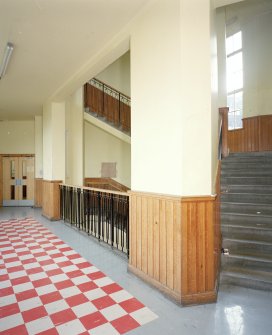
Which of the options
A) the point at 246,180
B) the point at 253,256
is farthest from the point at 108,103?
the point at 253,256

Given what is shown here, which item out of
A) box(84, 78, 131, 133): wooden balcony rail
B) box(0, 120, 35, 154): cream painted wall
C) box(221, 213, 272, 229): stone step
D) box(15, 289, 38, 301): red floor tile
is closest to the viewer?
box(15, 289, 38, 301): red floor tile

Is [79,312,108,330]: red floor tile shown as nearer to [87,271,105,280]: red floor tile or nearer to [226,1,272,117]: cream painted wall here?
[87,271,105,280]: red floor tile

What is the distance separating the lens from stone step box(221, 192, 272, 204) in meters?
4.26

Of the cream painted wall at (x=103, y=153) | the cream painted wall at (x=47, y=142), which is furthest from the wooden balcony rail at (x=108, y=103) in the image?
the cream painted wall at (x=47, y=142)

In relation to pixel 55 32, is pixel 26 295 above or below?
below

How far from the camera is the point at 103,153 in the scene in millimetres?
10117

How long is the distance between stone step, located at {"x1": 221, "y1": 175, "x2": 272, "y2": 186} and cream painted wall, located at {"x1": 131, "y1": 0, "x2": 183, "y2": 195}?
2394 mm

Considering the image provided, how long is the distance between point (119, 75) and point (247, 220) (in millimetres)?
8362

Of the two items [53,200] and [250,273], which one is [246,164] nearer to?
[250,273]

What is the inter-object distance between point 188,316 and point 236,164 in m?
4.12

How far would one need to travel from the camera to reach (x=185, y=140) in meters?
2.69

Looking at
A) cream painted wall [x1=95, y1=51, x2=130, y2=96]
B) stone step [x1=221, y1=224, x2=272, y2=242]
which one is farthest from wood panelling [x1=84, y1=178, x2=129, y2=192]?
stone step [x1=221, y1=224, x2=272, y2=242]

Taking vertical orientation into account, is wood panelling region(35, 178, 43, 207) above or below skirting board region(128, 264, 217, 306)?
above

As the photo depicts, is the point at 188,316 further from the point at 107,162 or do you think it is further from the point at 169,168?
the point at 107,162
